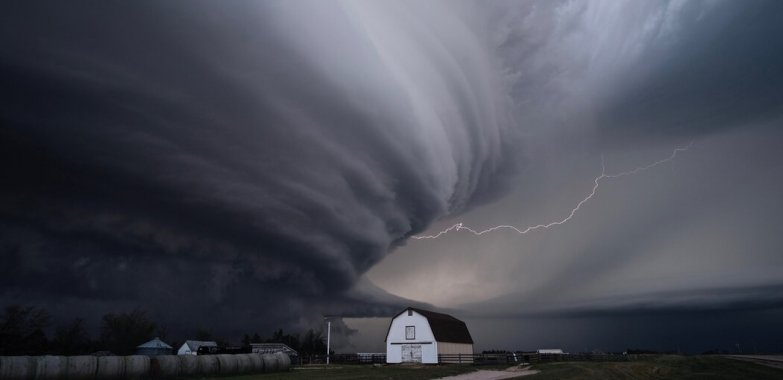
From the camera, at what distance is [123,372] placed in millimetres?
32625

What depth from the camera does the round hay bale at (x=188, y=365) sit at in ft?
121

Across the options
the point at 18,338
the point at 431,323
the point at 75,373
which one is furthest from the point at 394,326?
the point at 18,338

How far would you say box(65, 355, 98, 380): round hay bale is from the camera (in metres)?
30.2

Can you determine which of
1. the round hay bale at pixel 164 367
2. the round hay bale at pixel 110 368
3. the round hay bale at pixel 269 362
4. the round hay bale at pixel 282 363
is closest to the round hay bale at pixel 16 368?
the round hay bale at pixel 110 368

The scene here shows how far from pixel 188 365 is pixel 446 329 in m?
41.6

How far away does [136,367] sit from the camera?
110 feet

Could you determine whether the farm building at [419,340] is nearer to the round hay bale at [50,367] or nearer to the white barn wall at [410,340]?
the white barn wall at [410,340]

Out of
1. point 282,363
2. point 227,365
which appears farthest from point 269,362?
point 227,365

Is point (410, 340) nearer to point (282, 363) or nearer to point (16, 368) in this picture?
point (282, 363)

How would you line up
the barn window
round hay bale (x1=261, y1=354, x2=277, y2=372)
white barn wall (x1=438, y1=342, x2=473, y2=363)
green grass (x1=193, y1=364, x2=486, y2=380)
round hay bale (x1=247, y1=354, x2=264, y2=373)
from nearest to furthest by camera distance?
green grass (x1=193, y1=364, x2=486, y2=380) → round hay bale (x1=247, y1=354, x2=264, y2=373) → round hay bale (x1=261, y1=354, x2=277, y2=372) → white barn wall (x1=438, y1=342, x2=473, y2=363) → the barn window

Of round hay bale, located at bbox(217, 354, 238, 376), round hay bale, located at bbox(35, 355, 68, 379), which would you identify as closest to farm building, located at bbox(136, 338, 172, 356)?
round hay bale, located at bbox(217, 354, 238, 376)

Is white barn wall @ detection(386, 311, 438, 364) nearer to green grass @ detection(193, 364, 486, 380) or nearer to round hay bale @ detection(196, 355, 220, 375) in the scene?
green grass @ detection(193, 364, 486, 380)

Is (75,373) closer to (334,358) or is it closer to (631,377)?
(631,377)

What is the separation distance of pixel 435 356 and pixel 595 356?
22.2m
